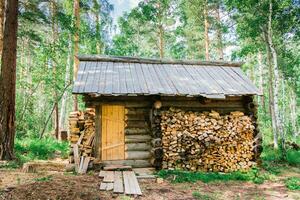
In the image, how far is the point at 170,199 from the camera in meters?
6.89

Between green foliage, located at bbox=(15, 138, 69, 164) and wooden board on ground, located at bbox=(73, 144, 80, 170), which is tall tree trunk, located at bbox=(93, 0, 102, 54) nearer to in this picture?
green foliage, located at bbox=(15, 138, 69, 164)

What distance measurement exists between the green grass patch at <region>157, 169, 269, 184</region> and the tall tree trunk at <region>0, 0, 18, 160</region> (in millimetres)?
5143

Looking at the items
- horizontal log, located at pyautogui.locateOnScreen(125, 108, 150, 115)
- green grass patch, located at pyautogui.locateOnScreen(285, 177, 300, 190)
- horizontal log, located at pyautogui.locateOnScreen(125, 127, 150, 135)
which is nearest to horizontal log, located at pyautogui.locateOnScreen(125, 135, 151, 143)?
horizontal log, located at pyautogui.locateOnScreen(125, 127, 150, 135)

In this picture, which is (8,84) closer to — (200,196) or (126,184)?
(126,184)

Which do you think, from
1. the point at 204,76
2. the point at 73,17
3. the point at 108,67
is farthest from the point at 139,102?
the point at 73,17

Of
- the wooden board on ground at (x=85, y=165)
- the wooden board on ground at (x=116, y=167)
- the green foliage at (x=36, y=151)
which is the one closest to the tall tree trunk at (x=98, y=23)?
the green foliage at (x=36, y=151)

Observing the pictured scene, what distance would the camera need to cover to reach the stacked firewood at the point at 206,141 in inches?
394

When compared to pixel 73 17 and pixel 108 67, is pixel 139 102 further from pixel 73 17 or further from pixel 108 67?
pixel 73 17

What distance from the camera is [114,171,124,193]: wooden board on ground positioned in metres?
6.97

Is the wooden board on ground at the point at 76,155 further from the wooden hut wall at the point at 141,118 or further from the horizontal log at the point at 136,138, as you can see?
the horizontal log at the point at 136,138

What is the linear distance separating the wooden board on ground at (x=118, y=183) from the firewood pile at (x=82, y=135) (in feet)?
4.28

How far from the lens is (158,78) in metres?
11.4

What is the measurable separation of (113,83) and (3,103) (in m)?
3.69

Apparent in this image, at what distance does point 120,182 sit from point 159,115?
3.10 meters
